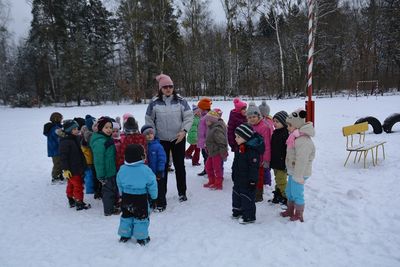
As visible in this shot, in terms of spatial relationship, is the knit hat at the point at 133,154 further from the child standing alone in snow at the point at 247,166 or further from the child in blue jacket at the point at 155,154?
the child standing alone in snow at the point at 247,166

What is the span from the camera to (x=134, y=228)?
13.2 ft

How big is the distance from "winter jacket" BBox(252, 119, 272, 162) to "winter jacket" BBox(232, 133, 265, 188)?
65cm

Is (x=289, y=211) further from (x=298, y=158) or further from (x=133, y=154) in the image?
(x=133, y=154)

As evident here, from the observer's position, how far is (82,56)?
33.1 metres

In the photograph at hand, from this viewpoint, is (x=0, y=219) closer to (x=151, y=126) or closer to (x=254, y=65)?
(x=151, y=126)

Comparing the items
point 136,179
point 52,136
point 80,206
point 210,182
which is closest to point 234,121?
point 210,182

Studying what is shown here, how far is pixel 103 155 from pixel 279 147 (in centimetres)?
280

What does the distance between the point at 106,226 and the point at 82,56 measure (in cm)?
3208

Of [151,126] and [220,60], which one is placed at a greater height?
[220,60]

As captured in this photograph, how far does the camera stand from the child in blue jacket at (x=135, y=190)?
389cm

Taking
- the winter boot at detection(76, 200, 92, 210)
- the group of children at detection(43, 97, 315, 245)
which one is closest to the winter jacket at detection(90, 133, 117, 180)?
the group of children at detection(43, 97, 315, 245)

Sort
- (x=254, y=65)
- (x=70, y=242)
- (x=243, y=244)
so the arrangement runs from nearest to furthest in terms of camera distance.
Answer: (x=243, y=244), (x=70, y=242), (x=254, y=65)

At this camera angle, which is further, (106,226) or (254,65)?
(254,65)

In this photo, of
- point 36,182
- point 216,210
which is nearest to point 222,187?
point 216,210
